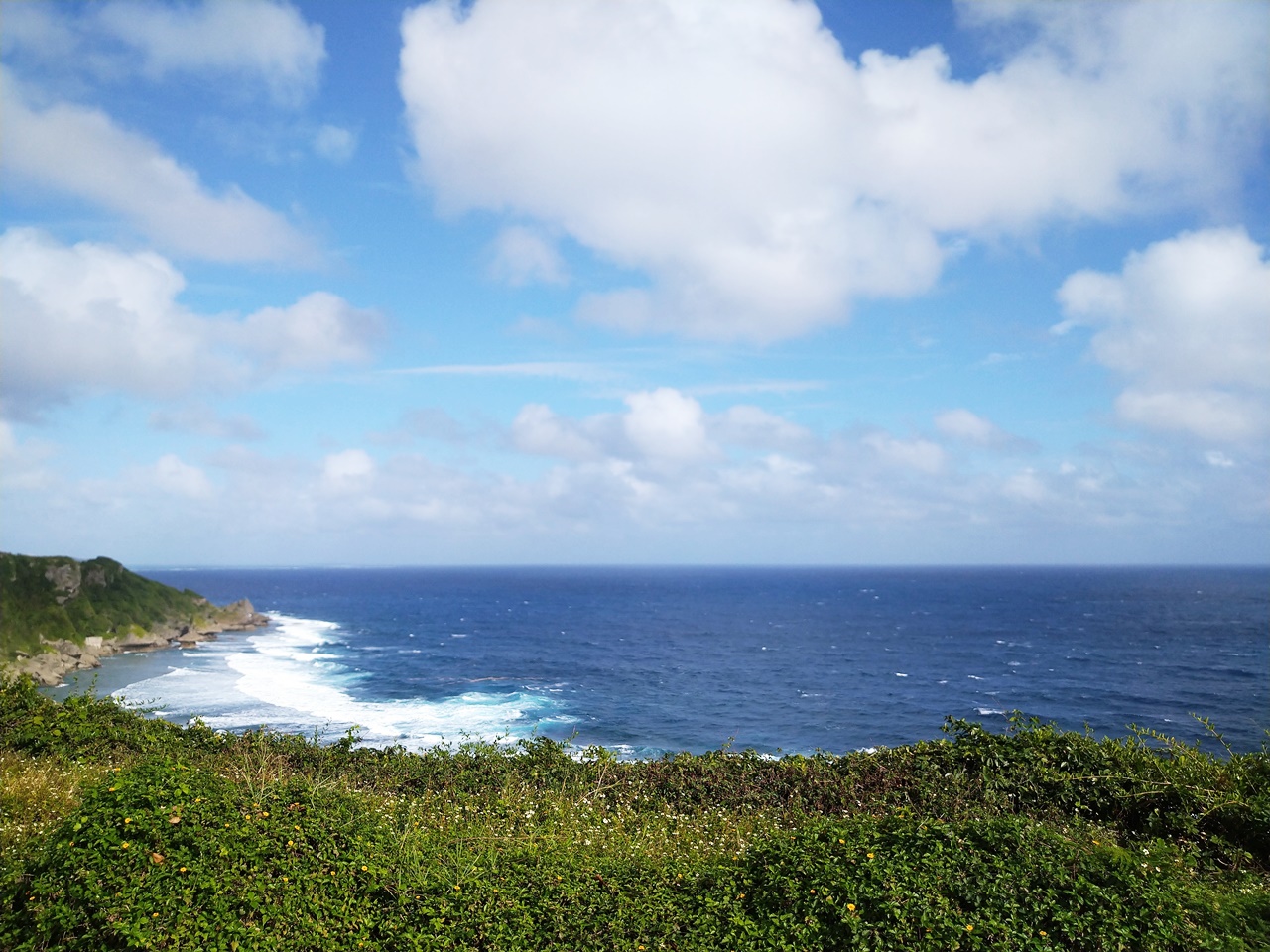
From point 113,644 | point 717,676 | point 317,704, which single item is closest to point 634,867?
point 317,704

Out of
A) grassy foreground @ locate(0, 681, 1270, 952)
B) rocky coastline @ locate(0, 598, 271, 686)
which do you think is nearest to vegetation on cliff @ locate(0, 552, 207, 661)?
rocky coastline @ locate(0, 598, 271, 686)

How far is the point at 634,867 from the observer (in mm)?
8992

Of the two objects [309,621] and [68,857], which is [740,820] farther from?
[309,621]

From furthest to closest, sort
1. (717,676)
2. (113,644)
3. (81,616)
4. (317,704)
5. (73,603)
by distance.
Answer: (73,603) < (81,616) < (113,644) < (717,676) < (317,704)

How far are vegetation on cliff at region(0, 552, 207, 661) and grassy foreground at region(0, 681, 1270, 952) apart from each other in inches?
2210

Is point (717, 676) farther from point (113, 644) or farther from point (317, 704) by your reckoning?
point (113, 644)

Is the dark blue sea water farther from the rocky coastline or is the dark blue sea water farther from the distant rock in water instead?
the distant rock in water

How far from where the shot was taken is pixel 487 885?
8141 millimetres

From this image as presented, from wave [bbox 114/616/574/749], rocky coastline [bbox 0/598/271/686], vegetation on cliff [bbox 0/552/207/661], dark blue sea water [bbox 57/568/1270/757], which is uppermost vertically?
vegetation on cliff [bbox 0/552/207/661]

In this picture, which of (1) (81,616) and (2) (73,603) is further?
(2) (73,603)

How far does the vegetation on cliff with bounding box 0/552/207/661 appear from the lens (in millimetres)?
57875

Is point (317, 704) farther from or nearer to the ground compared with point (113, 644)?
nearer to the ground

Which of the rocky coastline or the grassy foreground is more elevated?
the grassy foreground

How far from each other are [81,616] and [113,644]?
421cm
